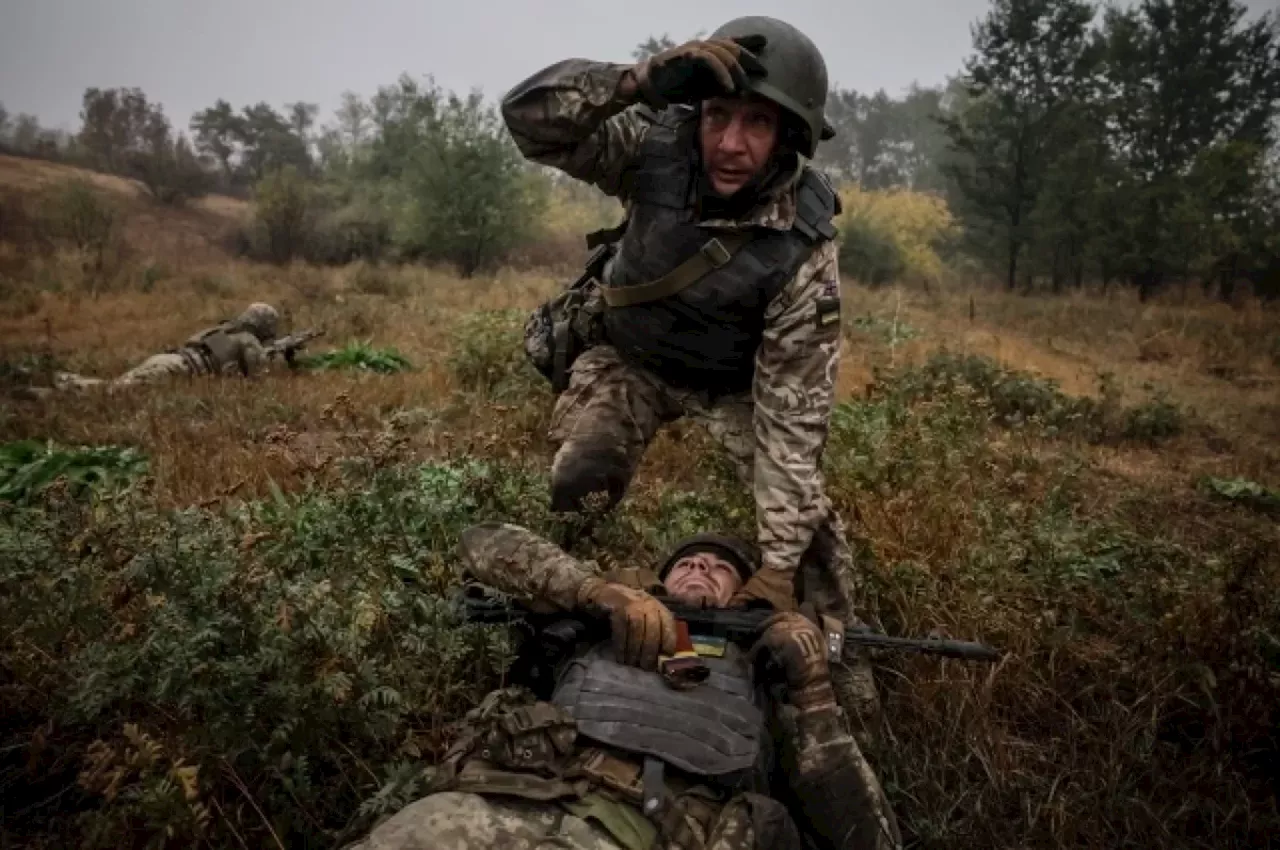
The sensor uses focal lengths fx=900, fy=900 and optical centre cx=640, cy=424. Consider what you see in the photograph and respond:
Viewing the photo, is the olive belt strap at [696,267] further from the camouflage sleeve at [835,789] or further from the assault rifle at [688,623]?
the camouflage sleeve at [835,789]

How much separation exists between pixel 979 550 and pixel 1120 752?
93 cm

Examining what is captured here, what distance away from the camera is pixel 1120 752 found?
316 centimetres

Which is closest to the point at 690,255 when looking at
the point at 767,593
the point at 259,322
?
the point at 767,593

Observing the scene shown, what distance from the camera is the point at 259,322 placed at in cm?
886

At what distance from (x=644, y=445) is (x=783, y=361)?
2.45 ft

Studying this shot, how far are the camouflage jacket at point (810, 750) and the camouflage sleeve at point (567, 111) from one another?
132cm

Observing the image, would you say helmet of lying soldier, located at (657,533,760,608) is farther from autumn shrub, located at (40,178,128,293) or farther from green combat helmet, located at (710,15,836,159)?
autumn shrub, located at (40,178,128,293)

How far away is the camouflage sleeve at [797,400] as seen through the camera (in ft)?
10.4

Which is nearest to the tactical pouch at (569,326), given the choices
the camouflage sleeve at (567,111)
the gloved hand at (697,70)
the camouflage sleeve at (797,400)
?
the camouflage sleeve at (567,111)

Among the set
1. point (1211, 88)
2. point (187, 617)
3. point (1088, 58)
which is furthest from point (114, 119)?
point (187, 617)

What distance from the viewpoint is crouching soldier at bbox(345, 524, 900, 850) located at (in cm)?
207

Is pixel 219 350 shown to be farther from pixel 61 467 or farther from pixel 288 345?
pixel 61 467

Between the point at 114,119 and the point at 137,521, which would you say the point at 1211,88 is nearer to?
the point at 137,521

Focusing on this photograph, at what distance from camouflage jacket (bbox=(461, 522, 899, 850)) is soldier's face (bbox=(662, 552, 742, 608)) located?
306 millimetres
